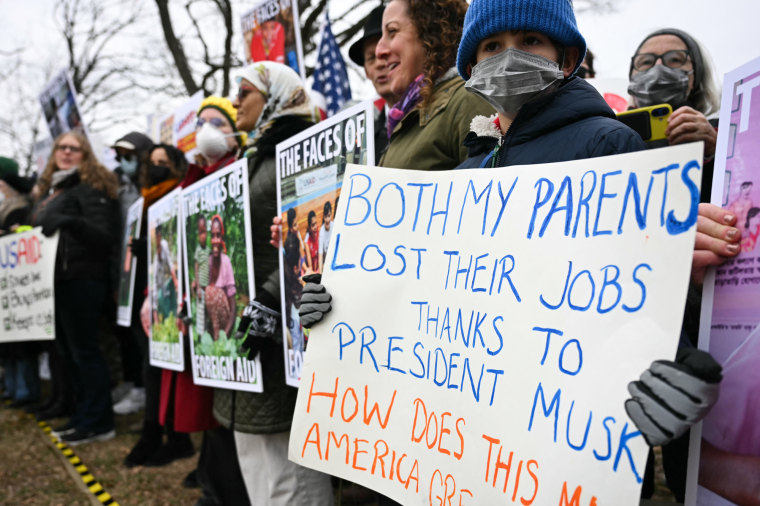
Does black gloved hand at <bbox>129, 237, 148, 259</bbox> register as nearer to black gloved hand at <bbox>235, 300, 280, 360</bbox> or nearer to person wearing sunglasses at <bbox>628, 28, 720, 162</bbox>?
black gloved hand at <bbox>235, 300, 280, 360</bbox>

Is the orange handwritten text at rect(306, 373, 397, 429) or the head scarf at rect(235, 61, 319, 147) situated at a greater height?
the head scarf at rect(235, 61, 319, 147)

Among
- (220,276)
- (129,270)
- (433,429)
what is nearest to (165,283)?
(220,276)

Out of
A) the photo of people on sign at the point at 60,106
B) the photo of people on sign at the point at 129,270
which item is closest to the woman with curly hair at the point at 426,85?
the photo of people on sign at the point at 129,270

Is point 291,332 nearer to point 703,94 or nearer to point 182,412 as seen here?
point 182,412

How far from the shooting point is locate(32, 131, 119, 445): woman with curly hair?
425cm

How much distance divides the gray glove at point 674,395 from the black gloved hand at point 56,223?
4234 mm

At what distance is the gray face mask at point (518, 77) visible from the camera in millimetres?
1328

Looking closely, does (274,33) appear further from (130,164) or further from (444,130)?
(444,130)

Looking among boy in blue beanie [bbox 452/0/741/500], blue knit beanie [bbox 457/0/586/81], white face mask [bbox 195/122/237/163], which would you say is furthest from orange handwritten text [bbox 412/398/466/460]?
white face mask [bbox 195/122/237/163]

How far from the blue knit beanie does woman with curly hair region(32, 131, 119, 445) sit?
3.73 metres

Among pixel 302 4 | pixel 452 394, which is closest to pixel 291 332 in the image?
pixel 452 394

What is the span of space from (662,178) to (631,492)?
522mm

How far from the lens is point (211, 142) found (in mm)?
3223

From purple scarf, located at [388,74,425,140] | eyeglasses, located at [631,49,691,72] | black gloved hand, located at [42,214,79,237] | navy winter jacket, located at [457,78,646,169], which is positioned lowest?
black gloved hand, located at [42,214,79,237]
